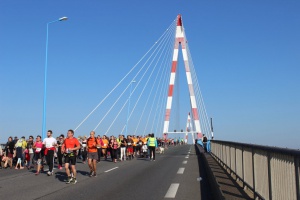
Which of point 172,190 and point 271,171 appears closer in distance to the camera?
point 271,171

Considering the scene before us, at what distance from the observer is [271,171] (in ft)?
18.7

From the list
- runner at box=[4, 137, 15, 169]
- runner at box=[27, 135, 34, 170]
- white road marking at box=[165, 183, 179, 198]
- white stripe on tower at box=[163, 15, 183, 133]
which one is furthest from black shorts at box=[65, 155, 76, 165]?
white stripe on tower at box=[163, 15, 183, 133]

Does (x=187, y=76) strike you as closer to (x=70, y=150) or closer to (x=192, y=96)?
(x=192, y=96)

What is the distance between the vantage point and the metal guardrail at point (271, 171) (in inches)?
181

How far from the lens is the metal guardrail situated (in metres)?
4.60

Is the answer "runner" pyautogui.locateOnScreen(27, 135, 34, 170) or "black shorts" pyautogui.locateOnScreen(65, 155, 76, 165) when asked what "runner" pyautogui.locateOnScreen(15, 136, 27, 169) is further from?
"black shorts" pyautogui.locateOnScreen(65, 155, 76, 165)

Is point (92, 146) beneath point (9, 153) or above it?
above

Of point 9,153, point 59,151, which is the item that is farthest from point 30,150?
point 59,151

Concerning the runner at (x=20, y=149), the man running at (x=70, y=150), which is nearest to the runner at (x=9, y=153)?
the runner at (x=20, y=149)

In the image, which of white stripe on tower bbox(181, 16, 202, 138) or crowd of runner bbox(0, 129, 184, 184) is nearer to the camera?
crowd of runner bbox(0, 129, 184, 184)

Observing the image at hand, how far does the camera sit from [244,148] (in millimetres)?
8586

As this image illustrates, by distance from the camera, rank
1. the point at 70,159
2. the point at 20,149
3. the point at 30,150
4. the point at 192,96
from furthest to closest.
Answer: the point at 192,96 < the point at 30,150 < the point at 20,149 < the point at 70,159

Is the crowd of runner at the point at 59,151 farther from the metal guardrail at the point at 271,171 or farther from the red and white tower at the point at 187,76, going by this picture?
the red and white tower at the point at 187,76

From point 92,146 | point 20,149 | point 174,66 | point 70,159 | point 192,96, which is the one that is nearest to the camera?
point 70,159
